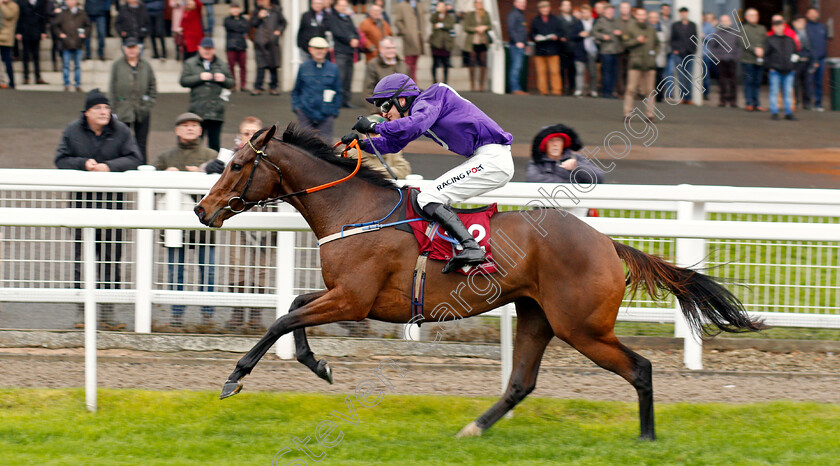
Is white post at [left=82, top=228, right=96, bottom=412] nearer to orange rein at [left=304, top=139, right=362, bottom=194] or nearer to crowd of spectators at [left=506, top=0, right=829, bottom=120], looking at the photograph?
orange rein at [left=304, top=139, right=362, bottom=194]

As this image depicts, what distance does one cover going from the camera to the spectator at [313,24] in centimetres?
1373

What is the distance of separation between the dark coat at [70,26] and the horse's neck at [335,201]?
11.0m

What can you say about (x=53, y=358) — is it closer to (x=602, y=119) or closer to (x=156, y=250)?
(x=156, y=250)

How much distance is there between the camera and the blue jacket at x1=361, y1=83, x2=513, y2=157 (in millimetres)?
4785

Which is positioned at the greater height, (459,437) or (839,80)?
(839,80)

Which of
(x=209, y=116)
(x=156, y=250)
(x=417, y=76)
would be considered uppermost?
(x=417, y=76)

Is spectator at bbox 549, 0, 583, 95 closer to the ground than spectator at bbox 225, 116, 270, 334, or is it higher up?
higher up

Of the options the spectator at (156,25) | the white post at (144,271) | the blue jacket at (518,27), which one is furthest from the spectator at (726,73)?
the white post at (144,271)

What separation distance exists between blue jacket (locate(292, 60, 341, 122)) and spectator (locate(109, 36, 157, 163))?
1.49 meters

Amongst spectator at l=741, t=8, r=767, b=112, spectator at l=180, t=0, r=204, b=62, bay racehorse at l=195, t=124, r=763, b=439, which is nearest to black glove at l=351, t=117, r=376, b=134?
bay racehorse at l=195, t=124, r=763, b=439

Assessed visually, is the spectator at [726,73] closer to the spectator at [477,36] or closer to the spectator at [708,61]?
the spectator at [708,61]

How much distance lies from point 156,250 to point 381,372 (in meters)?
1.71

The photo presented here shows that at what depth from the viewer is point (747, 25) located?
15492mm

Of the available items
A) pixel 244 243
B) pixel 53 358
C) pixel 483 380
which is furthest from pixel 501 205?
pixel 53 358
